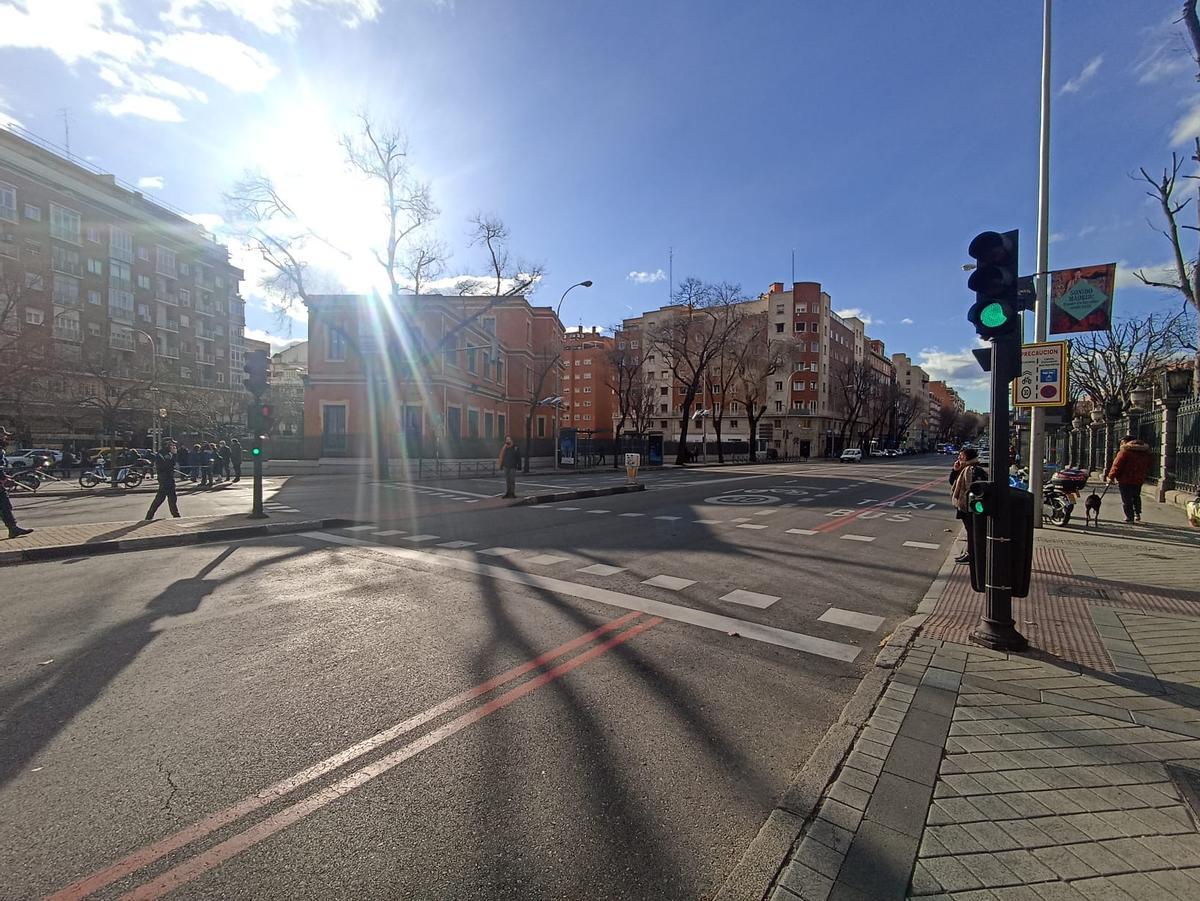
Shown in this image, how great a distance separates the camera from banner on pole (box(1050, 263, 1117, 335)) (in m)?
8.86

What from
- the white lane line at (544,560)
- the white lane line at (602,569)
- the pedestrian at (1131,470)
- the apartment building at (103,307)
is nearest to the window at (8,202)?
the apartment building at (103,307)

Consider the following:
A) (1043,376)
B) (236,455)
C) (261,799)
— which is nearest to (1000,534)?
(261,799)

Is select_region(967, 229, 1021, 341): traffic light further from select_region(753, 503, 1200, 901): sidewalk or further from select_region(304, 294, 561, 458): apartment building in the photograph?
select_region(304, 294, 561, 458): apartment building

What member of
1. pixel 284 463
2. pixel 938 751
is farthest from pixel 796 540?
pixel 284 463

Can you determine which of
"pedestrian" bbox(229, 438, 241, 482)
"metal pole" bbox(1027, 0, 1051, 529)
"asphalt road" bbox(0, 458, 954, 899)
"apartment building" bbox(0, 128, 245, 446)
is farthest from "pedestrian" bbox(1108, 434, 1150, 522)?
"apartment building" bbox(0, 128, 245, 446)

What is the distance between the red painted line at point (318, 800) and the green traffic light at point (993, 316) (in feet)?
14.5

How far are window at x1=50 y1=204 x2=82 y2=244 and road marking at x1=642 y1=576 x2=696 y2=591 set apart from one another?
212 feet

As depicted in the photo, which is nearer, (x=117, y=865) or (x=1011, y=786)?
(x=117, y=865)

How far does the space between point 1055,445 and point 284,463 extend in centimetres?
5302

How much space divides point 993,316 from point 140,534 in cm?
1235

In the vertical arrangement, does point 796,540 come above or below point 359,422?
below

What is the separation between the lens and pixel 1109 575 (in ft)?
23.2

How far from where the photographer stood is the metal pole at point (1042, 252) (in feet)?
34.1

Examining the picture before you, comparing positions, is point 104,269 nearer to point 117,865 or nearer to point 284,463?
point 284,463
